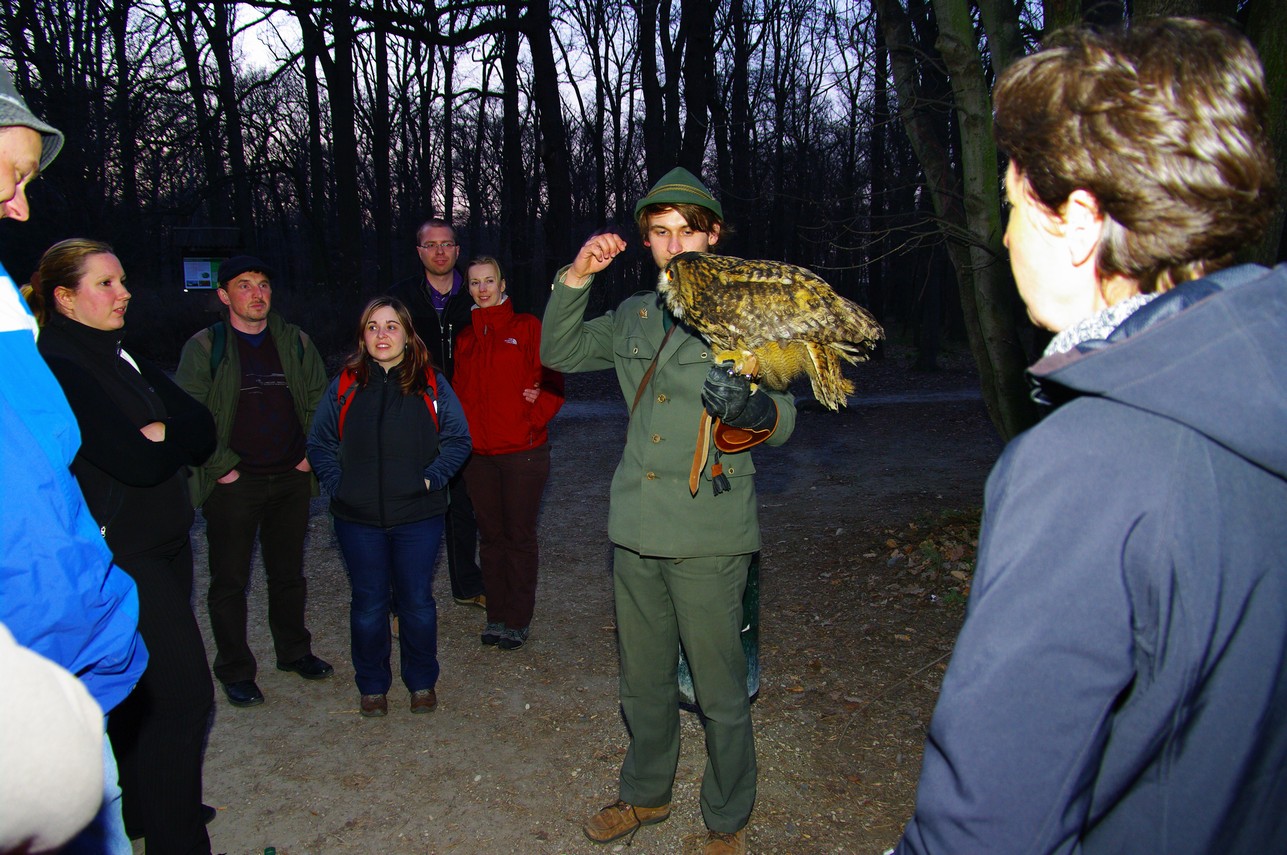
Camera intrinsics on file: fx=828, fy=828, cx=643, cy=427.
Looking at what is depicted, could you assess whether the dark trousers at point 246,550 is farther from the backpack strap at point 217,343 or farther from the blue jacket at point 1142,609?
the blue jacket at point 1142,609

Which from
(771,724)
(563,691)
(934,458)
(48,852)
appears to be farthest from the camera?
(934,458)

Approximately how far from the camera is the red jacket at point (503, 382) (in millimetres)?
5125

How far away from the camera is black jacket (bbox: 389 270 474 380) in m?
5.47

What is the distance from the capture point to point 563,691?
4.70 m

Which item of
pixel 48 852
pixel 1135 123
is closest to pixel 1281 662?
pixel 1135 123

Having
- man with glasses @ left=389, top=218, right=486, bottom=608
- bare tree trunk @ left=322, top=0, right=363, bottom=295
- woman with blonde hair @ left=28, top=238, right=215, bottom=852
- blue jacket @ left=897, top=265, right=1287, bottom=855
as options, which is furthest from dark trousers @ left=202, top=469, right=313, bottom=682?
bare tree trunk @ left=322, top=0, right=363, bottom=295

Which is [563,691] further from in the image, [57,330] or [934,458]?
[934,458]

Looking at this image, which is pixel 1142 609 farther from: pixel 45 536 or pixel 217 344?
pixel 217 344

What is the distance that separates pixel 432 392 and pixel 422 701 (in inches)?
65.2

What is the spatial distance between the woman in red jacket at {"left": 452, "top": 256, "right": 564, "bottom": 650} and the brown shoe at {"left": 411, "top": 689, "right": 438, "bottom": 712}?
2.69 ft

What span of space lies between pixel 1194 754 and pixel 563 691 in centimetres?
395

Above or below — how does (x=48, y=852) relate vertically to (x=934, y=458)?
above

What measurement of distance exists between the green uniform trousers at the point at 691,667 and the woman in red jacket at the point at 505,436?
1993 millimetres

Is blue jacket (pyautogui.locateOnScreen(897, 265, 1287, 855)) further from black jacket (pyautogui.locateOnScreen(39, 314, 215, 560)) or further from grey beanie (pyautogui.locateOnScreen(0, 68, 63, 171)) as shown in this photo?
black jacket (pyautogui.locateOnScreen(39, 314, 215, 560))
